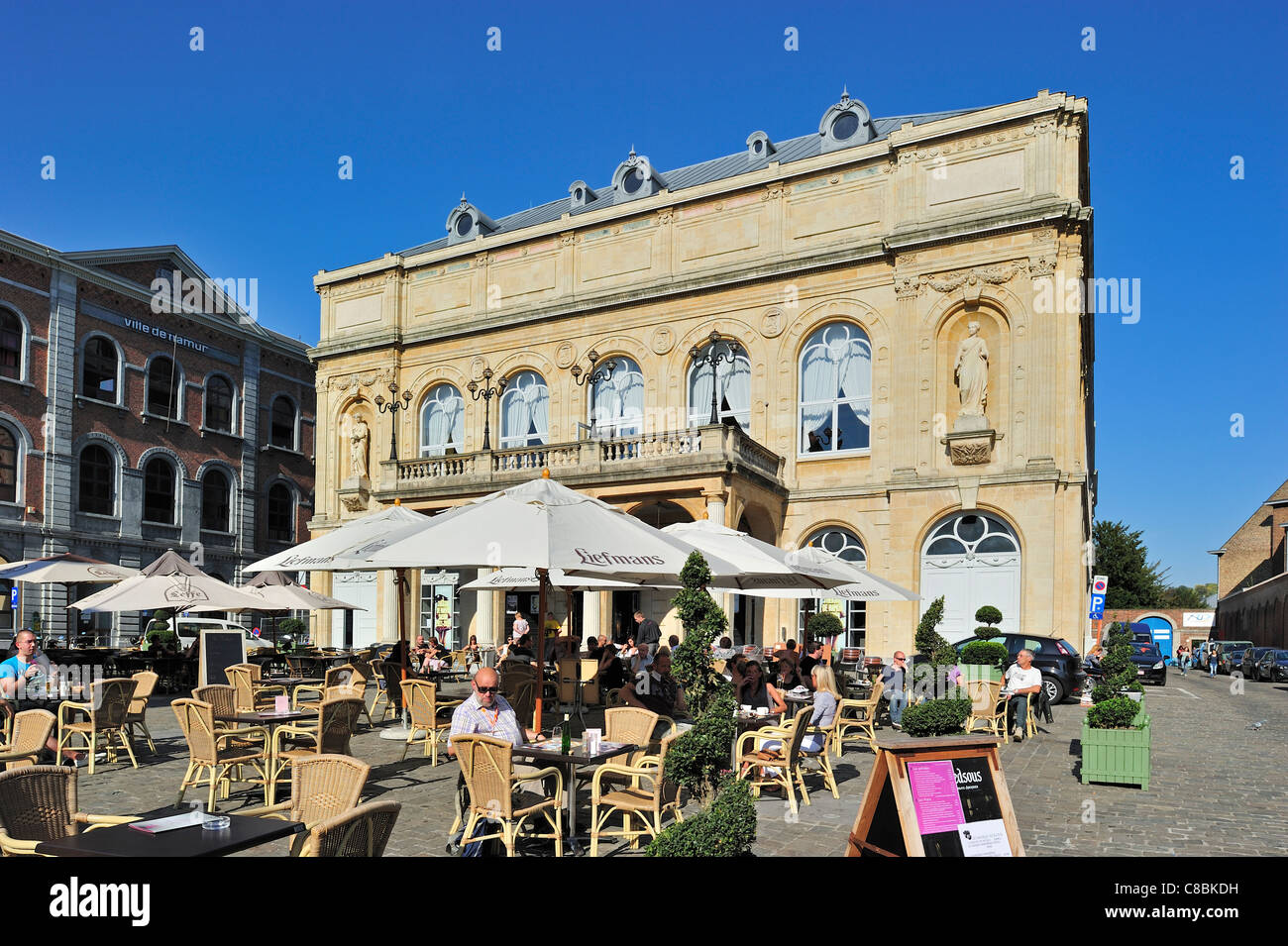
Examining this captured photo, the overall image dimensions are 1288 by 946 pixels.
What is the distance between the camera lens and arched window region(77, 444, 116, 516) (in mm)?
34812

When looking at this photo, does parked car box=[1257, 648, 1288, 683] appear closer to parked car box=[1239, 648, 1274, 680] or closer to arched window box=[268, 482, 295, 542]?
parked car box=[1239, 648, 1274, 680]

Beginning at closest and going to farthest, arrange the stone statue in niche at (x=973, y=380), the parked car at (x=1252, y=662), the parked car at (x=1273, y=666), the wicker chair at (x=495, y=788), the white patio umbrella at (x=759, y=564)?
the wicker chair at (x=495, y=788) < the white patio umbrella at (x=759, y=564) < the stone statue in niche at (x=973, y=380) < the parked car at (x=1273, y=666) < the parked car at (x=1252, y=662)

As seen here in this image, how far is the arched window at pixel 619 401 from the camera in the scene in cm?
2933

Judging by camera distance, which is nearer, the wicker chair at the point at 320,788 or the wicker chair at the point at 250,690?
the wicker chair at the point at 320,788

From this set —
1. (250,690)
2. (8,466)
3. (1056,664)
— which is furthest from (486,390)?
(250,690)

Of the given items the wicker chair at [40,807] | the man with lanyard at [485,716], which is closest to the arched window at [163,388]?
the man with lanyard at [485,716]

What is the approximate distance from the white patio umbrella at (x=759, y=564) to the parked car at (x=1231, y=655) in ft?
124

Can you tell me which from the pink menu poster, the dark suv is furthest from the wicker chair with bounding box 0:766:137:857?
the dark suv

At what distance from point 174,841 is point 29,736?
180 inches

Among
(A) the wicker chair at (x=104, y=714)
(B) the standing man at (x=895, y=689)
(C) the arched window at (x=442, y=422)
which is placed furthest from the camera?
(C) the arched window at (x=442, y=422)

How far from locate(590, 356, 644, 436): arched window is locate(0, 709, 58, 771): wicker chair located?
71.9ft

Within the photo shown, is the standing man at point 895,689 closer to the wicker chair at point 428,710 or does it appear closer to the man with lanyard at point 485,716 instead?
the wicker chair at point 428,710
